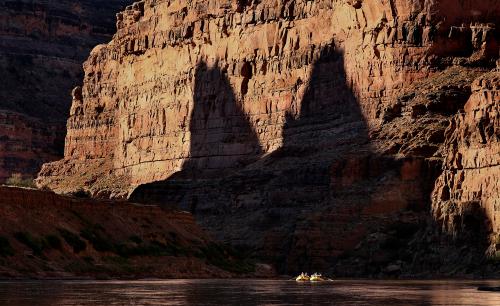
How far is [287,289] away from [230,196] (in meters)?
63.3

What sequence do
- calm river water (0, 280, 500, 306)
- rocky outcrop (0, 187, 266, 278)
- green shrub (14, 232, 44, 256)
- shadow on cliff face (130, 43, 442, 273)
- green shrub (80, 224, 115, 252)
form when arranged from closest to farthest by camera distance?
calm river water (0, 280, 500, 306)
rocky outcrop (0, 187, 266, 278)
green shrub (14, 232, 44, 256)
green shrub (80, 224, 115, 252)
shadow on cliff face (130, 43, 442, 273)

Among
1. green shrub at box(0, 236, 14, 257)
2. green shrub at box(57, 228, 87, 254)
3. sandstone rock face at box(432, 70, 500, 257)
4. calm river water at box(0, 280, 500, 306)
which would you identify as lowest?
calm river water at box(0, 280, 500, 306)

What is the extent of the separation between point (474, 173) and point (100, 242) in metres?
32.1

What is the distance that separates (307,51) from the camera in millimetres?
145750

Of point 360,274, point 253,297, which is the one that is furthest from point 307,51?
point 253,297

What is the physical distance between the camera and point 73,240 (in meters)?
90.1

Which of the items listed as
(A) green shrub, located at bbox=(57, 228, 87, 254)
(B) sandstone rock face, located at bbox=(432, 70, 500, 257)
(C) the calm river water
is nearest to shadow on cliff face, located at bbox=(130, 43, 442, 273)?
(B) sandstone rock face, located at bbox=(432, 70, 500, 257)

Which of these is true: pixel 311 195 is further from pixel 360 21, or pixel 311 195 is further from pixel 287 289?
pixel 287 289

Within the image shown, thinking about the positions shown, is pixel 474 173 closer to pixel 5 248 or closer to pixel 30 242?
pixel 30 242

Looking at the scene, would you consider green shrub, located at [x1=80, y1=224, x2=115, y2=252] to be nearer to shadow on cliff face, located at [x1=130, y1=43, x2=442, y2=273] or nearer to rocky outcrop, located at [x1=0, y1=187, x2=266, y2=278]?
rocky outcrop, located at [x1=0, y1=187, x2=266, y2=278]

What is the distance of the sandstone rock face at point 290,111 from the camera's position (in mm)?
124625

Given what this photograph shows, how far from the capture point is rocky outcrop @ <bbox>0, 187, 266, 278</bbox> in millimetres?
84812

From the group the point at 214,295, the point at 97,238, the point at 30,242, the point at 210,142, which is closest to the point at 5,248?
the point at 30,242

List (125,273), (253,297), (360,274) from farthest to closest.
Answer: (360,274) < (125,273) < (253,297)
